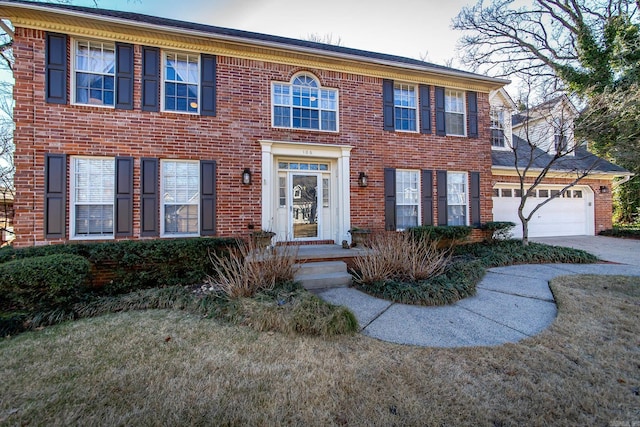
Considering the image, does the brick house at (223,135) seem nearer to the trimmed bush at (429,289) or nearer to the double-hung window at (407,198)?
the double-hung window at (407,198)

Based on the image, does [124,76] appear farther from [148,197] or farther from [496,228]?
[496,228]

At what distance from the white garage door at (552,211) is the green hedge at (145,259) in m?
11.0

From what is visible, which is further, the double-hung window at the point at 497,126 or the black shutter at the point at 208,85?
the double-hung window at the point at 497,126

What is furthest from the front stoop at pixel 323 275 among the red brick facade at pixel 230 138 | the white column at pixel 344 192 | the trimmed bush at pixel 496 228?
the trimmed bush at pixel 496 228

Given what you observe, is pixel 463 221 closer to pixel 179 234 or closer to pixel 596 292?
pixel 596 292

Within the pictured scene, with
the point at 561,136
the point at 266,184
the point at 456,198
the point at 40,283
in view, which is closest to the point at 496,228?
the point at 456,198

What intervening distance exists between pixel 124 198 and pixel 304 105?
4.95m

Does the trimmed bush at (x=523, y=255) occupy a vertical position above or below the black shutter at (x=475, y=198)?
below

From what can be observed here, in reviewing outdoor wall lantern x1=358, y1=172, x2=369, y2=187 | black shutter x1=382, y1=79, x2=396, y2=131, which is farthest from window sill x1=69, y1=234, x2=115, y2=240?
black shutter x1=382, y1=79, x2=396, y2=131

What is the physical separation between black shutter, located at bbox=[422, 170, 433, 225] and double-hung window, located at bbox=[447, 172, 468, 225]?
2.42 feet

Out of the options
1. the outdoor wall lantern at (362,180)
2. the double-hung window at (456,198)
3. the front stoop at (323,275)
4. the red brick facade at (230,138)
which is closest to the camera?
the front stoop at (323,275)

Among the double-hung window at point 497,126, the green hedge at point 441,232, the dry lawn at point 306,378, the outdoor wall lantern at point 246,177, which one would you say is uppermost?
the double-hung window at point 497,126

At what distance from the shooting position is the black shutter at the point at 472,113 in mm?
8875

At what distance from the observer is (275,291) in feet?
14.2
